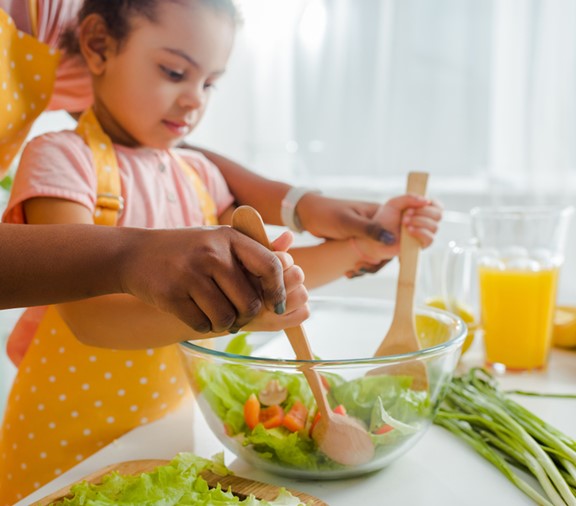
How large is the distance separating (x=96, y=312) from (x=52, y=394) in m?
0.24

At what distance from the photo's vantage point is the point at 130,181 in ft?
3.25

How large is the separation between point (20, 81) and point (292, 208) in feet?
1.39

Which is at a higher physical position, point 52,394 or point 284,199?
point 284,199

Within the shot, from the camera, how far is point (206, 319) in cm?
55

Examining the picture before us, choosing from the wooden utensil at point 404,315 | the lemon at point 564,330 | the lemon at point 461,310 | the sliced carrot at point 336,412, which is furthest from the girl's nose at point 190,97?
the lemon at point 564,330

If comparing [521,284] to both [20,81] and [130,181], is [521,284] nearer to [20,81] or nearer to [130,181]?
[130,181]

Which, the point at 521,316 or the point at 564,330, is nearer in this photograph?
the point at 521,316

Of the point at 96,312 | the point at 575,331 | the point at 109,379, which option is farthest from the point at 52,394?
the point at 575,331

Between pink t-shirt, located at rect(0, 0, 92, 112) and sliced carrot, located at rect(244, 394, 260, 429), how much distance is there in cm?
55

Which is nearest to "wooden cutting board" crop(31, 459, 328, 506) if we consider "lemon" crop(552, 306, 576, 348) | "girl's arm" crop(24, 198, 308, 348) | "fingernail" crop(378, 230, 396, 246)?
"girl's arm" crop(24, 198, 308, 348)

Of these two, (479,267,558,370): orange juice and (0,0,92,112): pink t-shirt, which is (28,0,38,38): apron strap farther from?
(479,267,558,370): orange juice

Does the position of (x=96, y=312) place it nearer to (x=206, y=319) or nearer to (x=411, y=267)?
(x=206, y=319)

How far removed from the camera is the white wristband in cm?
111

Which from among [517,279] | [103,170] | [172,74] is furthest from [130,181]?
[517,279]
